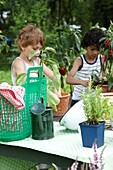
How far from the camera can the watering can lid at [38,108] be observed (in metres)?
1.70

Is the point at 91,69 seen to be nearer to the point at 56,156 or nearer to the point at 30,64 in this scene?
the point at 30,64

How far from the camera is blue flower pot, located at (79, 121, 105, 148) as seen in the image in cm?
159

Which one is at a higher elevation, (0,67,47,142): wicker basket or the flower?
the flower

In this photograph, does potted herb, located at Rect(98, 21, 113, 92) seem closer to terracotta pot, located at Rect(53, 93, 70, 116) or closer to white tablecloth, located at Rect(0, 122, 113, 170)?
terracotta pot, located at Rect(53, 93, 70, 116)

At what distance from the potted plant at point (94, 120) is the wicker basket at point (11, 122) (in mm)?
269

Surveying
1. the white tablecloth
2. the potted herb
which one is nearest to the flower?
the potted herb

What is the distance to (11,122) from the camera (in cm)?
172

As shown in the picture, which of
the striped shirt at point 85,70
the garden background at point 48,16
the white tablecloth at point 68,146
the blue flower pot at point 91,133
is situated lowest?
the white tablecloth at point 68,146

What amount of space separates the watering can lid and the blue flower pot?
19 centimetres

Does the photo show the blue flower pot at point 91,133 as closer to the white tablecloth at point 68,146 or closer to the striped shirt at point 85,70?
the white tablecloth at point 68,146

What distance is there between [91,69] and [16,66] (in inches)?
26.7

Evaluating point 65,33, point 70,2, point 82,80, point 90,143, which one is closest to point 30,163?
point 90,143

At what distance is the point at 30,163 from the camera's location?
185 centimetres

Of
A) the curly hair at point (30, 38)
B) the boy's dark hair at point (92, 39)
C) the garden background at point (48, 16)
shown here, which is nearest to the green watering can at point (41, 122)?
the curly hair at point (30, 38)
